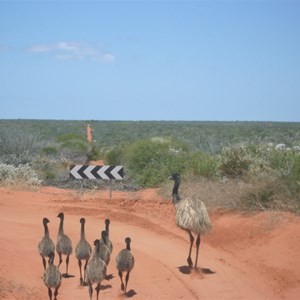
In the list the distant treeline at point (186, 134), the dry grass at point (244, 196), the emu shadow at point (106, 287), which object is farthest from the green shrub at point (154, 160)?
the emu shadow at point (106, 287)

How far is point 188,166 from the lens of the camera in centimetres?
2631

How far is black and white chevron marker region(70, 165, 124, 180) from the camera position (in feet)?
77.3

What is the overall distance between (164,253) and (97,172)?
902 centimetres

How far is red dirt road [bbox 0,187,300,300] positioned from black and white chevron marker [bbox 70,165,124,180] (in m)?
1.97

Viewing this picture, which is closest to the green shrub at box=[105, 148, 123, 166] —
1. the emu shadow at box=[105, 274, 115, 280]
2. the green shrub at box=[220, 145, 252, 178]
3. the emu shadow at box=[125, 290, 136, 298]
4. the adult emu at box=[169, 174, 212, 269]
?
the green shrub at box=[220, 145, 252, 178]

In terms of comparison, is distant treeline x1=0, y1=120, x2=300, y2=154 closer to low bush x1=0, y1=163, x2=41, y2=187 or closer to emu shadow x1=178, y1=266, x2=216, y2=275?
low bush x1=0, y1=163, x2=41, y2=187

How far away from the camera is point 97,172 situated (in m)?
23.6

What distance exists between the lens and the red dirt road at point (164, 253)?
12.2 m

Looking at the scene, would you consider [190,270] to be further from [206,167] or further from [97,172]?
[206,167]

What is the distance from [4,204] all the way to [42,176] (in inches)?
439

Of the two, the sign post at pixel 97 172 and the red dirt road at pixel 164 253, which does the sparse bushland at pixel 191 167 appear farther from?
the sign post at pixel 97 172

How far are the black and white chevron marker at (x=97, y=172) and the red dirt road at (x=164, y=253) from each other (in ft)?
6.48

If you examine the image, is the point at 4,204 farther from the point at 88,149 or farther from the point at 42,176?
the point at 88,149

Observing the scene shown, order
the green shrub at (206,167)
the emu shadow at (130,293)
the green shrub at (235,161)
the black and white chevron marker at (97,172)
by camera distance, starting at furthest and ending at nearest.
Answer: the green shrub at (206,167) → the black and white chevron marker at (97,172) → the green shrub at (235,161) → the emu shadow at (130,293)
